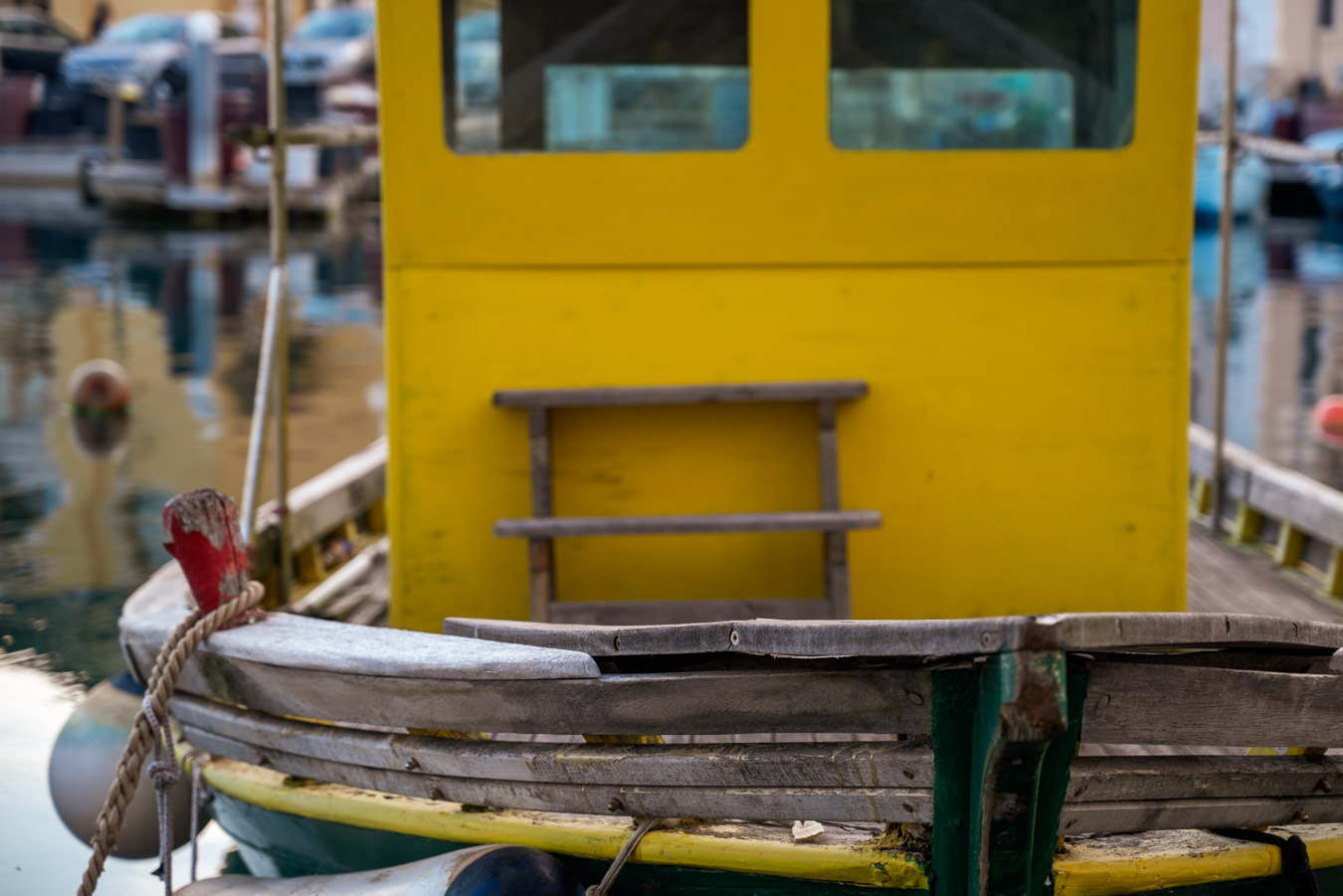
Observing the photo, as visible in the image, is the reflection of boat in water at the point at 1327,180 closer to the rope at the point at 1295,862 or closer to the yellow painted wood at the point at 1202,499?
the yellow painted wood at the point at 1202,499

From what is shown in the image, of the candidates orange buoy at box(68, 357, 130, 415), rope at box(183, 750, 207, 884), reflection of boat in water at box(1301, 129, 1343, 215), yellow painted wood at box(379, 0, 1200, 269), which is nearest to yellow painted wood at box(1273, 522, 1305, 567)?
yellow painted wood at box(379, 0, 1200, 269)

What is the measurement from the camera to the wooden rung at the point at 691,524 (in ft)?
10.7

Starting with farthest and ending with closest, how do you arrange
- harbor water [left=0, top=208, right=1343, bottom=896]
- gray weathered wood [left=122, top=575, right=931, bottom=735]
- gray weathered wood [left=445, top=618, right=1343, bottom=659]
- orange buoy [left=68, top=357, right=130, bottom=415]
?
orange buoy [left=68, top=357, right=130, bottom=415] → harbor water [left=0, top=208, right=1343, bottom=896] → gray weathered wood [left=122, top=575, right=931, bottom=735] → gray weathered wood [left=445, top=618, right=1343, bottom=659]

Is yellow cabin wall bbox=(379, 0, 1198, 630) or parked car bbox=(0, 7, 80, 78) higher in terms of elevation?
parked car bbox=(0, 7, 80, 78)

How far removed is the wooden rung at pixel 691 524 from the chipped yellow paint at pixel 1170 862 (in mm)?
999

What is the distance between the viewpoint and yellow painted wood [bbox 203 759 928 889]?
2.45 meters

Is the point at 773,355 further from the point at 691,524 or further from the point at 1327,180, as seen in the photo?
the point at 1327,180

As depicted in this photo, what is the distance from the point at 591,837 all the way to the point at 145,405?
9837 mm

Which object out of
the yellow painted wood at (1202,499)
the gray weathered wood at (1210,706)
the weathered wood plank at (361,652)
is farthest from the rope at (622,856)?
the yellow painted wood at (1202,499)

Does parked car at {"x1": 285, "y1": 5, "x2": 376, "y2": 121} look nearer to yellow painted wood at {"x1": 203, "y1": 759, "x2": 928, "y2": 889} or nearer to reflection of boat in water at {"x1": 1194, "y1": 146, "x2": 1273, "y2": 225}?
reflection of boat in water at {"x1": 1194, "y1": 146, "x2": 1273, "y2": 225}

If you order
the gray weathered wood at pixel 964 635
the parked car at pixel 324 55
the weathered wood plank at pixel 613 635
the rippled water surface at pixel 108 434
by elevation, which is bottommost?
the rippled water surface at pixel 108 434

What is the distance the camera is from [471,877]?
2512mm

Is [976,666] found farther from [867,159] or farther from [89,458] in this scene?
[89,458]

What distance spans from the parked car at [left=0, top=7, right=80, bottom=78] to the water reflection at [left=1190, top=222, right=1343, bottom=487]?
90.6 ft
